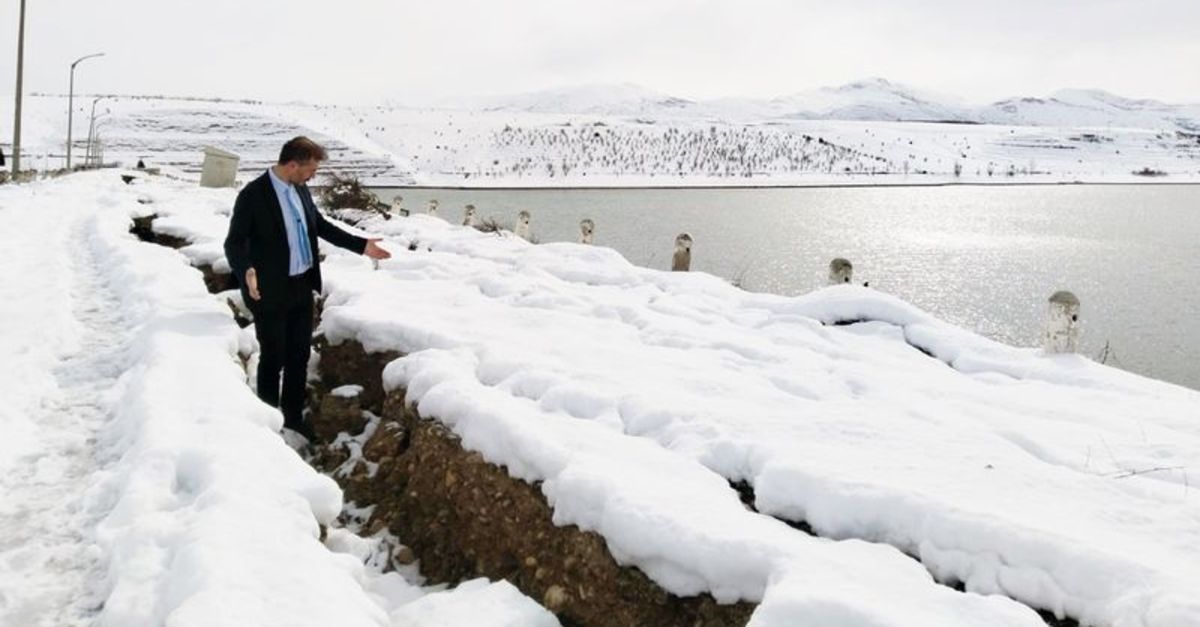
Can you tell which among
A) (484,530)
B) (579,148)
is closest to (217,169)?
(484,530)

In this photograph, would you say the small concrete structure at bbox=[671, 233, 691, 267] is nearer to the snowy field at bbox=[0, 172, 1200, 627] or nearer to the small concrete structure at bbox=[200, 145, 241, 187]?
the snowy field at bbox=[0, 172, 1200, 627]

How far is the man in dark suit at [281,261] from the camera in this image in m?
5.77

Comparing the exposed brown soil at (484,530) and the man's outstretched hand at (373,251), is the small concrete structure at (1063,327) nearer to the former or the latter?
the exposed brown soil at (484,530)

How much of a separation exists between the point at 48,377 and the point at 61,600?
299cm

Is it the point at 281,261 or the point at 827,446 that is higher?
the point at 281,261

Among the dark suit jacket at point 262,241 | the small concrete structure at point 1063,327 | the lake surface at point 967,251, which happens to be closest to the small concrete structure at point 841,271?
the small concrete structure at point 1063,327

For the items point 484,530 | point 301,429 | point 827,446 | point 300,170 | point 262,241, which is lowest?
point 301,429

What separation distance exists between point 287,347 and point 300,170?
1.24m

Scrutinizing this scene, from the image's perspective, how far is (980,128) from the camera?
Result: 14012cm

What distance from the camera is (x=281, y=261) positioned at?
5.84m

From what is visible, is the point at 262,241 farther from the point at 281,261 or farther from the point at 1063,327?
the point at 1063,327

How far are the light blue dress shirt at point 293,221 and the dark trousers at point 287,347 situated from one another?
0.11 m

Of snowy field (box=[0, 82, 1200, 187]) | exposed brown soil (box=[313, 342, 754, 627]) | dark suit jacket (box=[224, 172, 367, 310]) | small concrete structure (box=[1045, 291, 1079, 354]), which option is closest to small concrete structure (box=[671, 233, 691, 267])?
small concrete structure (box=[1045, 291, 1079, 354])

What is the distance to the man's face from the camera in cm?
577
